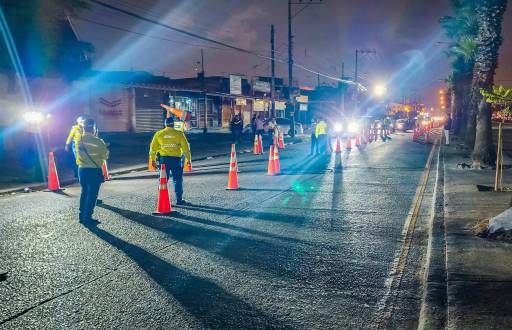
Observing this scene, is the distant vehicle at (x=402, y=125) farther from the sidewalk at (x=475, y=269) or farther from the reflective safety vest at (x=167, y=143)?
the reflective safety vest at (x=167, y=143)

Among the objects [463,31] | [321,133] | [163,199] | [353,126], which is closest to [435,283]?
[163,199]

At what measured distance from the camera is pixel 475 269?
5363 mm

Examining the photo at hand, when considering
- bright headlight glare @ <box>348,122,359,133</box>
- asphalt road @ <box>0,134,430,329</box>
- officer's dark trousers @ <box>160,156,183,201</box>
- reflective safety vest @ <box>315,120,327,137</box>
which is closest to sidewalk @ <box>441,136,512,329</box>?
asphalt road @ <box>0,134,430,329</box>

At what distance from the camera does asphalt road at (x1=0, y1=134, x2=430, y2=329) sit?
434 cm

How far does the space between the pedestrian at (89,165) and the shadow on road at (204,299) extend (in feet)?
8.66

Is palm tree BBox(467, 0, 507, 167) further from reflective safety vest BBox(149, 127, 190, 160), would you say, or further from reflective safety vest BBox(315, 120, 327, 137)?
reflective safety vest BBox(149, 127, 190, 160)

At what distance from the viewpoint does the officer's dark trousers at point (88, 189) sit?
8453 mm

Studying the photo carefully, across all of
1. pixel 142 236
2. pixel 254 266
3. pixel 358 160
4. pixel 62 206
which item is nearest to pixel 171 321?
pixel 254 266

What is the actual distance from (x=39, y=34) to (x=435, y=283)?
1924 cm

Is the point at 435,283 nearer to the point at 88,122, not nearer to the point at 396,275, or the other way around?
the point at 396,275

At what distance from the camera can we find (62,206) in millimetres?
10102

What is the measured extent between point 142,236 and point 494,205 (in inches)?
250

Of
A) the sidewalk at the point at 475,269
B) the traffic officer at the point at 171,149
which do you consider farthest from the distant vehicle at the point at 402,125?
the traffic officer at the point at 171,149

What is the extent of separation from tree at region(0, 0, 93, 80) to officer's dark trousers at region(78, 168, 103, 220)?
42.1 feet
